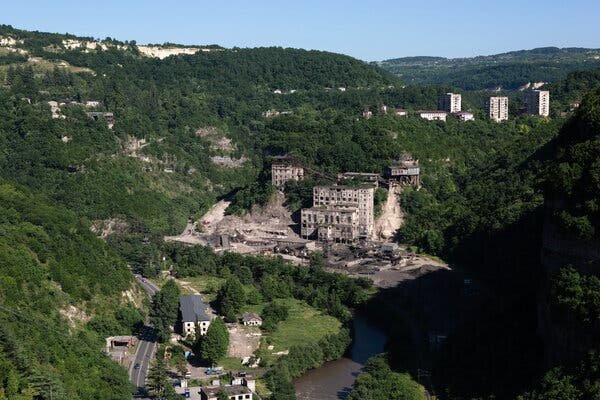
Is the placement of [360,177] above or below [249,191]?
above

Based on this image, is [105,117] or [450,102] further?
[450,102]

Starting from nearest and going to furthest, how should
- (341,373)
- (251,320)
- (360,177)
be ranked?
(341,373) < (251,320) < (360,177)

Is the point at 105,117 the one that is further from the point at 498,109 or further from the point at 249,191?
the point at 498,109

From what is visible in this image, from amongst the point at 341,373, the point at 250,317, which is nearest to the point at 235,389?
the point at 341,373

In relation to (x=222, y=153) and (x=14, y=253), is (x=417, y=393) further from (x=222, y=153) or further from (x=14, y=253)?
(x=222, y=153)

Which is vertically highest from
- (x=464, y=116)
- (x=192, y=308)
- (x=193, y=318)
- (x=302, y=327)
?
(x=464, y=116)

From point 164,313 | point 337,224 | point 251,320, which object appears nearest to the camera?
point 164,313

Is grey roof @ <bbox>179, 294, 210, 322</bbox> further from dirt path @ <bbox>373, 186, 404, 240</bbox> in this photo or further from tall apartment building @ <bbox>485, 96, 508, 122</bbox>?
tall apartment building @ <bbox>485, 96, 508, 122</bbox>
